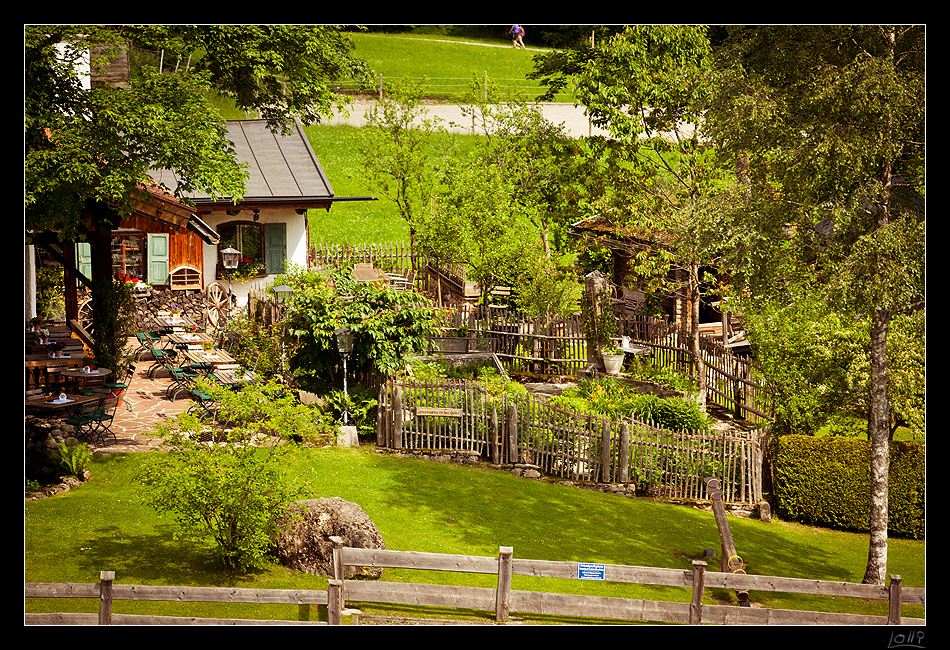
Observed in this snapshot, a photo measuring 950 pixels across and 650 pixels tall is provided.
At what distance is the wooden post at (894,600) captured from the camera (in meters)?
8.01

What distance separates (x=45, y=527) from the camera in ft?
30.9

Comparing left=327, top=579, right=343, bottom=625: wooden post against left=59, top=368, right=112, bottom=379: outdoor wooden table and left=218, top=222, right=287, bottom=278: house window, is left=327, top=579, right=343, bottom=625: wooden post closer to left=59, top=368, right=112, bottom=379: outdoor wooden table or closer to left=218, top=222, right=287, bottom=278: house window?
left=59, top=368, right=112, bottom=379: outdoor wooden table

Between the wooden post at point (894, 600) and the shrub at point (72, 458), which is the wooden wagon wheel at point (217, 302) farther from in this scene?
the wooden post at point (894, 600)

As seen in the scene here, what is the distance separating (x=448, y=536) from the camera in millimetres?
10406

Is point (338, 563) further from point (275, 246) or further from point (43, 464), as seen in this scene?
point (275, 246)

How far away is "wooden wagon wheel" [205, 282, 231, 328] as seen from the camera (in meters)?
20.7

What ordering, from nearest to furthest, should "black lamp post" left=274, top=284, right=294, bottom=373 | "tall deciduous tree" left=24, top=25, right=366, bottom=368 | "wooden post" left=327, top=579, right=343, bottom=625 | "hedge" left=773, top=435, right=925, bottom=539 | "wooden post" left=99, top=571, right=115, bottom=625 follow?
"wooden post" left=99, top=571, right=115, bottom=625 → "wooden post" left=327, top=579, right=343, bottom=625 → "tall deciduous tree" left=24, top=25, right=366, bottom=368 → "hedge" left=773, top=435, right=925, bottom=539 → "black lamp post" left=274, top=284, right=294, bottom=373

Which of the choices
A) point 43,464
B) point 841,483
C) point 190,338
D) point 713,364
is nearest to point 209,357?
point 190,338

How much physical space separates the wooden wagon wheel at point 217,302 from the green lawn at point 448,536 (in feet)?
30.0

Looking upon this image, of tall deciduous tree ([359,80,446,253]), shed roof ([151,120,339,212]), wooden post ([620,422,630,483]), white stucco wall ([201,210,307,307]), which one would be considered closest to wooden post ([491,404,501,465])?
wooden post ([620,422,630,483])

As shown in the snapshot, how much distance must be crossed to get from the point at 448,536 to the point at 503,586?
2.50 metres

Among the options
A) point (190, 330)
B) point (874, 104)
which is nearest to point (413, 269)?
point (190, 330)

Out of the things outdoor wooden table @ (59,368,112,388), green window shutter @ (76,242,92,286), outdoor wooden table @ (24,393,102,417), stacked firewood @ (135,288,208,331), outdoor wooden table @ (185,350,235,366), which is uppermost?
green window shutter @ (76,242,92,286)

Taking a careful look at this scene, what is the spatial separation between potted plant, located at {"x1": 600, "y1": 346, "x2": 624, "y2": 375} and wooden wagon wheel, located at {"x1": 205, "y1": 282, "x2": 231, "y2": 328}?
933 centimetres
